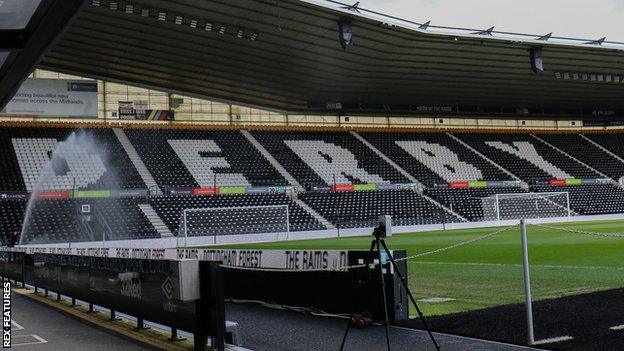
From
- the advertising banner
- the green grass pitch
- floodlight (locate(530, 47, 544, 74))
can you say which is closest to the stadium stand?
the advertising banner

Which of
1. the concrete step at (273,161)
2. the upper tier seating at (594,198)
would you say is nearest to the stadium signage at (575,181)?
the upper tier seating at (594,198)

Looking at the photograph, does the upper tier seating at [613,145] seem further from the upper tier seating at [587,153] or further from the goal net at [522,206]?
the goal net at [522,206]

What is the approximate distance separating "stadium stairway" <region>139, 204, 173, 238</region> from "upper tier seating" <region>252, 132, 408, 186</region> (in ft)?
36.6

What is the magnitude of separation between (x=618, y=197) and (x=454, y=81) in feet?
51.8

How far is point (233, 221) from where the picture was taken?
39.0 metres

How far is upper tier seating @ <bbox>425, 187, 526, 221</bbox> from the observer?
1811 inches

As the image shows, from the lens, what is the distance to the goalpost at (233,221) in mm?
37828

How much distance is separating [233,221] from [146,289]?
29902 mm

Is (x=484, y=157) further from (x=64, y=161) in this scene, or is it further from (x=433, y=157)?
(x=64, y=161)

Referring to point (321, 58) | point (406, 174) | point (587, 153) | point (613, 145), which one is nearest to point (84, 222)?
point (321, 58)

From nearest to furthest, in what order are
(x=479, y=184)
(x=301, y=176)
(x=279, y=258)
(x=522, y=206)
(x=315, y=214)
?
1. (x=279, y=258)
2. (x=315, y=214)
3. (x=522, y=206)
4. (x=301, y=176)
5. (x=479, y=184)

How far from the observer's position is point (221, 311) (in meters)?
7.39

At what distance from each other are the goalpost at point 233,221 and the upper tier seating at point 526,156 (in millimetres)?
22147

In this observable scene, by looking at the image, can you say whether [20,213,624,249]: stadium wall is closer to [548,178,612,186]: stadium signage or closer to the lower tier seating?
the lower tier seating
